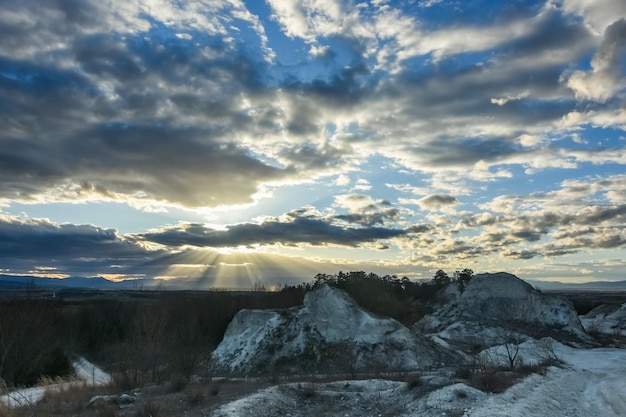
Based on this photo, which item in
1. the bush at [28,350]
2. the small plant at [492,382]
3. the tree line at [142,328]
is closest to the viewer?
the small plant at [492,382]

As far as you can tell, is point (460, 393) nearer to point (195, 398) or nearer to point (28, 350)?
point (195, 398)

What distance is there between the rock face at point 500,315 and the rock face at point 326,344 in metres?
11.0

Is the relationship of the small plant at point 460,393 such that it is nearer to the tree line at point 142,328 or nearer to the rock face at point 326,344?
the tree line at point 142,328

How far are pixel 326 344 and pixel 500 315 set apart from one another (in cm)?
2435

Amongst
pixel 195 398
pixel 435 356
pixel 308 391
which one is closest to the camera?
pixel 195 398

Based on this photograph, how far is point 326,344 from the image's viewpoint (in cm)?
3694

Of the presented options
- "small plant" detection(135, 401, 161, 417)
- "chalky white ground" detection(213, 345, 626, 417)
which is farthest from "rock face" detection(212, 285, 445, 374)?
"small plant" detection(135, 401, 161, 417)

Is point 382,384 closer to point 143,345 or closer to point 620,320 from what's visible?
point 143,345

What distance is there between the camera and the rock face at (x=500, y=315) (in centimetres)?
4697

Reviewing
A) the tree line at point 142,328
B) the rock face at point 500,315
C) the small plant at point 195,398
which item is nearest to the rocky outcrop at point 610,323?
the rock face at point 500,315

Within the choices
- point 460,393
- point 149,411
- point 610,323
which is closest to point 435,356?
point 460,393

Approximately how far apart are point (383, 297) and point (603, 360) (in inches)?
1228

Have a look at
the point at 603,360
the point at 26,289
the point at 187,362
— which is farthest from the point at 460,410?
the point at 26,289

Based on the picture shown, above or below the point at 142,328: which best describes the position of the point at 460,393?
below
